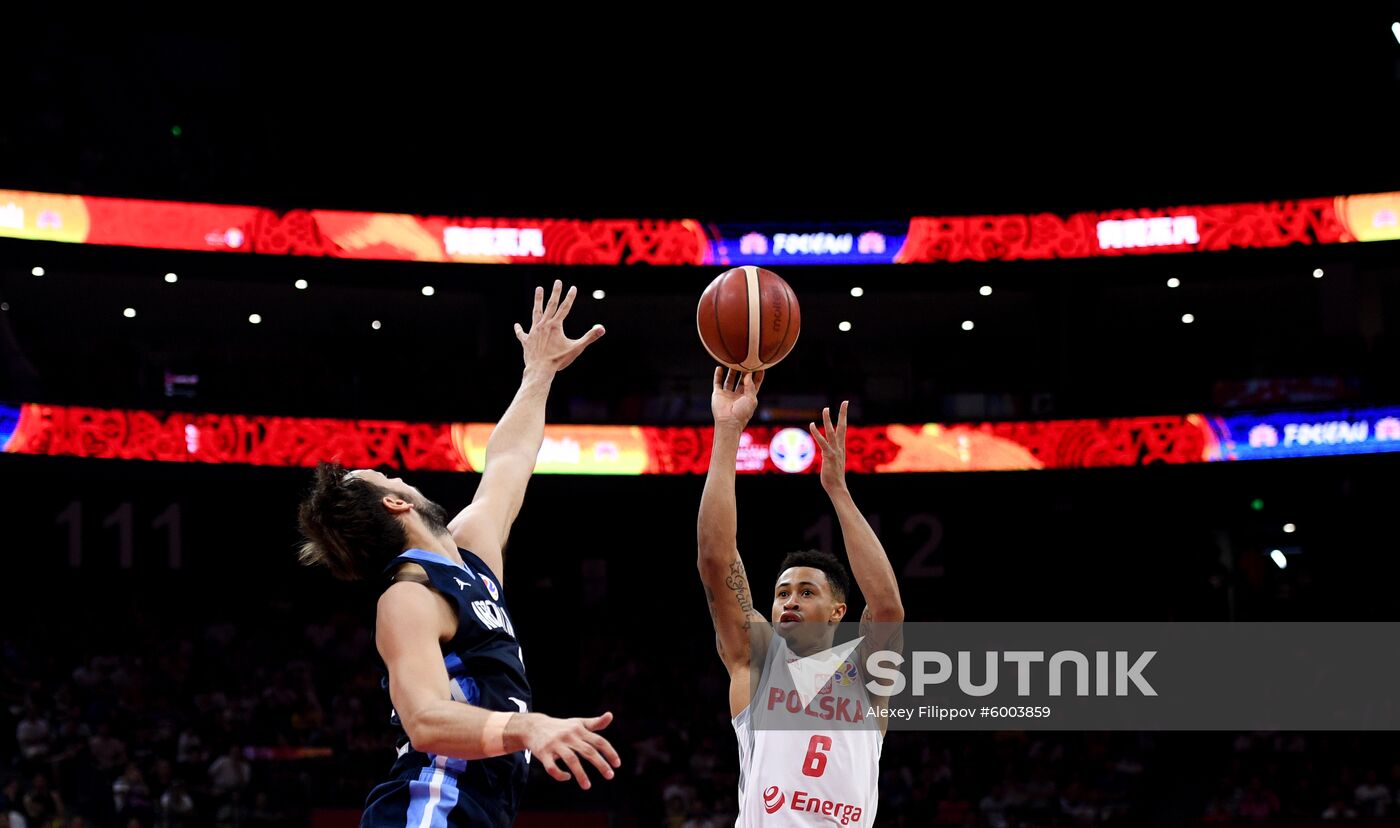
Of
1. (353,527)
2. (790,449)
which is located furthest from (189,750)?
(353,527)

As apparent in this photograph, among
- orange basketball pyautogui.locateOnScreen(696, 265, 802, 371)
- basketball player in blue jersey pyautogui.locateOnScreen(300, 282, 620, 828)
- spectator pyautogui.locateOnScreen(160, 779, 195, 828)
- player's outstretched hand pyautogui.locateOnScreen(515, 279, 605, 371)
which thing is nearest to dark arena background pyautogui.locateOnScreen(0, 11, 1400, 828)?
spectator pyautogui.locateOnScreen(160, 779, 195, 828)

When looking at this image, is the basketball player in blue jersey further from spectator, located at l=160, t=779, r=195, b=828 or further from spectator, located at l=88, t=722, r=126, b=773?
spectator, located at l=88, t=722, r=126, b=773

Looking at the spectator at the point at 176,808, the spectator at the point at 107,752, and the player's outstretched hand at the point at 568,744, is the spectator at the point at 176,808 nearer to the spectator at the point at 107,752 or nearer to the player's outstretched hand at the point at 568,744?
the spectator at the point at 107,752

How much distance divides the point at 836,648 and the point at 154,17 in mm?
21127

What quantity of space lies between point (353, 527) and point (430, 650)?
0.45 m

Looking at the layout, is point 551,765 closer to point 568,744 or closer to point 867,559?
point 568,744

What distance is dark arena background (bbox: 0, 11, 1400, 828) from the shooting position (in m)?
15.7

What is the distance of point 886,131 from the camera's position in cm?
2331

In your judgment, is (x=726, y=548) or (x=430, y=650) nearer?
(x=430, y=650)

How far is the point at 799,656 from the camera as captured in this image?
17.1 feet

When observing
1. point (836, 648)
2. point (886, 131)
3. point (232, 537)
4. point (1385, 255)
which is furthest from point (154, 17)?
point (836, 648)

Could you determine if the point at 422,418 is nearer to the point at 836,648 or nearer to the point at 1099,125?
the point at 1099,125

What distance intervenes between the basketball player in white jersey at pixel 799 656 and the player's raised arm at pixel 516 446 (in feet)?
2.18

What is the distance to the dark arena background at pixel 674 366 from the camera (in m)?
15.7
